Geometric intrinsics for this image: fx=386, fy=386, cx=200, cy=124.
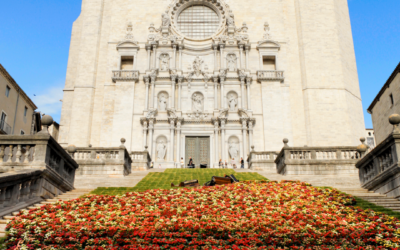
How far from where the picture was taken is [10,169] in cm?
968

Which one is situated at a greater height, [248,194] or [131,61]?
[131,61]

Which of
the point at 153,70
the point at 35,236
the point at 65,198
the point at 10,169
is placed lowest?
the point at 35,236

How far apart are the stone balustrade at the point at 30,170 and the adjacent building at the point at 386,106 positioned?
23614 mm

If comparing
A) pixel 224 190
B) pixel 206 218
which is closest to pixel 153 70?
pixel 224 190

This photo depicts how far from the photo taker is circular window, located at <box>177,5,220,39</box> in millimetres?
34688

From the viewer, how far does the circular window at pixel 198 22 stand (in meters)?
34.7

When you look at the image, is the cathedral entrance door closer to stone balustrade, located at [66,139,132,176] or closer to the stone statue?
the stone statue

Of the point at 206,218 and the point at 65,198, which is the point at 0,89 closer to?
the point at 65,198

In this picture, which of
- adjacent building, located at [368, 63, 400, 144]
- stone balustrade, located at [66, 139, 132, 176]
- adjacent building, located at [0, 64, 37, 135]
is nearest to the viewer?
stone balustrade, located at [66, 139, 132, 176]

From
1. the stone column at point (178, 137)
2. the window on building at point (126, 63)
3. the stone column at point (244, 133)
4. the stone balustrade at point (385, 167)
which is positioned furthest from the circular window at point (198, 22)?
the stone balustrade at point (385, 167)

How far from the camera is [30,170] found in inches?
372

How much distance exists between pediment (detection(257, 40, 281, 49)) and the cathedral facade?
0.09 meters

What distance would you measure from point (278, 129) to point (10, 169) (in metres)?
23.5

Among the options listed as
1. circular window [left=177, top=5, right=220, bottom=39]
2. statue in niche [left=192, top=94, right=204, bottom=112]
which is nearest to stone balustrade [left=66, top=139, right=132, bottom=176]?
statue in niche [left=192, top=94, right=204, bottom=112]
